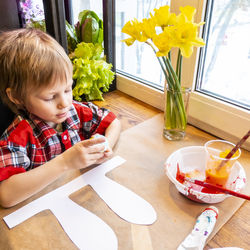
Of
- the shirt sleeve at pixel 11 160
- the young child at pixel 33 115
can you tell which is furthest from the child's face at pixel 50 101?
the shirt sleeve at pixel 11 160

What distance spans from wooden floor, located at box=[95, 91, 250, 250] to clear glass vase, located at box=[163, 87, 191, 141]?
161mm

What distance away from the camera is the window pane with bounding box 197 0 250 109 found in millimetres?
791

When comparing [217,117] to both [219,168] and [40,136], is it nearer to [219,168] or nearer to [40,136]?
[219,168]

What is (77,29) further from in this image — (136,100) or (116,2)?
(136,100)

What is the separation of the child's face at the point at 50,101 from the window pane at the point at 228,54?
1.65ft

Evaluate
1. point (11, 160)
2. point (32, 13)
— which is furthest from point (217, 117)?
point (32, 13)

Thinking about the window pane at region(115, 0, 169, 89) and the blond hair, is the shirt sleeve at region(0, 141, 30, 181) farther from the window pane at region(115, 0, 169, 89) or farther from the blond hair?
the window pane at region(115, 0, 169, 89)

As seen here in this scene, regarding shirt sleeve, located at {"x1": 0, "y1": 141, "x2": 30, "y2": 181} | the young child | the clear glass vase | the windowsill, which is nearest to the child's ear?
the young child

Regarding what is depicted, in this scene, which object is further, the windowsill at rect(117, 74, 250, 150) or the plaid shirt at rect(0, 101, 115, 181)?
the windowsill at rect(117, 74, 250, 150)

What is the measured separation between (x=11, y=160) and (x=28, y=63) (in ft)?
0.82

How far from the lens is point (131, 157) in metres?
0.77

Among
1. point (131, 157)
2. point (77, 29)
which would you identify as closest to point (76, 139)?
point (131, 157)

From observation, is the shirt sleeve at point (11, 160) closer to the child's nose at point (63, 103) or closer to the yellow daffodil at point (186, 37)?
the child's nose at point (63, 103)

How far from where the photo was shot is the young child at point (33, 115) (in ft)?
2.07
